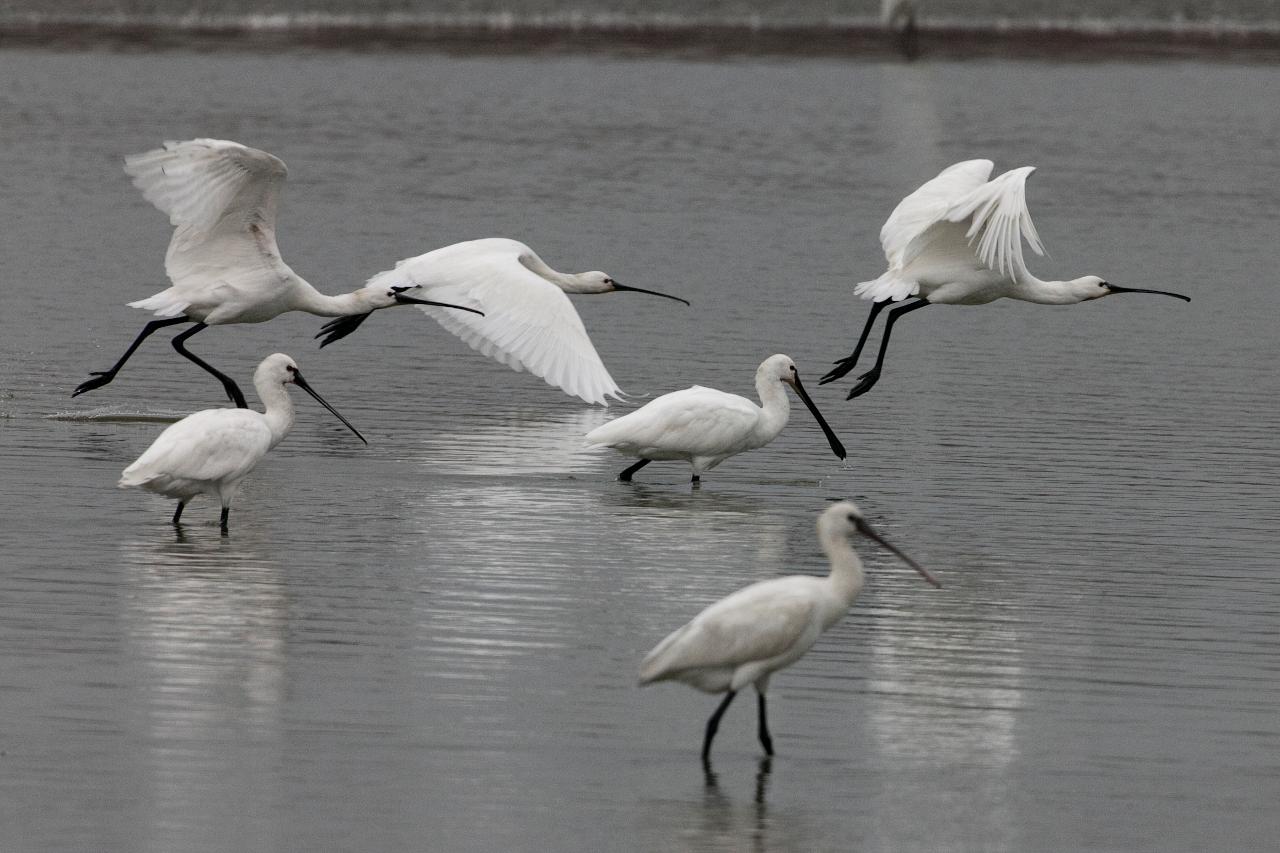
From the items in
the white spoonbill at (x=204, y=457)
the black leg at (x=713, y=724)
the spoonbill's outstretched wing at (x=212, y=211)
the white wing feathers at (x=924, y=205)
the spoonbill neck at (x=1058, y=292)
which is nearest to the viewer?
the black leg at (x=713, y=724)

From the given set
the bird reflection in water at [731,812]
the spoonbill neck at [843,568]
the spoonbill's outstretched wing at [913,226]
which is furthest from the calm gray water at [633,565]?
the spoonbill's outstretched wing at [913,226]

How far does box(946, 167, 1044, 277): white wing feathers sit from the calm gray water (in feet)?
3.95

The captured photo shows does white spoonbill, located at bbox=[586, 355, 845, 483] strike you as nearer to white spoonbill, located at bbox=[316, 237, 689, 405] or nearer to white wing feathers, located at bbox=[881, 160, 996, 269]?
white spoonbill, located at bbox=[316, 237, 689, 405]

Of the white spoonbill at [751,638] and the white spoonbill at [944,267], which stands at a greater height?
the white spoonbill at [751,638]

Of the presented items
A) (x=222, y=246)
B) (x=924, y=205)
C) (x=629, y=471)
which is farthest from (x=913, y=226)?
(x=222, y=246)

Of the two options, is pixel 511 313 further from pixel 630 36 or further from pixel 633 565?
pixel 630 36

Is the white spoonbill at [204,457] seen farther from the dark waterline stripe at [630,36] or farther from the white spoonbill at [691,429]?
the dark waterline stripe at [630,36]

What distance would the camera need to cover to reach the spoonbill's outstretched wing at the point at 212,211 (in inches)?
544

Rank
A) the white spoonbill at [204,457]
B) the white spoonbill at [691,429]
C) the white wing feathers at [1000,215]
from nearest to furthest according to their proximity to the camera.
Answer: the white spoonbill at [204,457] → the white spoonbill at [691,429] → the white wing feathers at [1000,215]

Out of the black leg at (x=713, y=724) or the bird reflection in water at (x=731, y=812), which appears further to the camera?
the black leg at (x=713, y=724)

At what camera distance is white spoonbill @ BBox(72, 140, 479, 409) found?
13891 mm

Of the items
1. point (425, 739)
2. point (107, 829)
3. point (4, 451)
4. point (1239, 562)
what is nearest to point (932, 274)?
point (1239, 562)

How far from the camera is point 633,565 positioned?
11.4m

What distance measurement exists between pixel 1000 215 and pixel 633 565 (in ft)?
13.1
